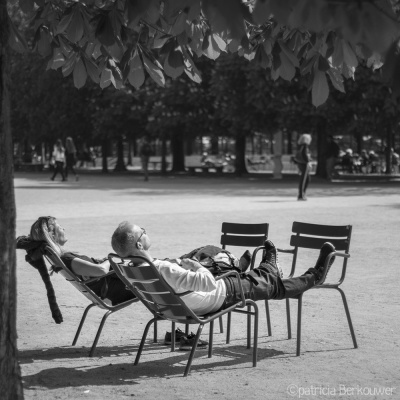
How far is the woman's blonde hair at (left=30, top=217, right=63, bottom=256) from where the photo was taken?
7.32 m

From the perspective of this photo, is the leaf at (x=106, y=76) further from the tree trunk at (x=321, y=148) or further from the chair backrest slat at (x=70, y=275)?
the tree trunk at (x=321, y=148)

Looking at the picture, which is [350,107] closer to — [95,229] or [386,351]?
[95,229]

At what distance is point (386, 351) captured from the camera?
7.36 meters

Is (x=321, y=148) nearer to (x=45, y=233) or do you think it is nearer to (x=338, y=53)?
(x=45, y=233)

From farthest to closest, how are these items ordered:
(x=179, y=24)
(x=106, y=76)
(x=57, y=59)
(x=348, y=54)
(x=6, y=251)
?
(x=106, y=76) → (x=57, y=59) → (x=348, y=54) → (x=179, y=24) → (x=6, y=251)

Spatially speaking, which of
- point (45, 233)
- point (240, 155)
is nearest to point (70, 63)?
point (45, 233)

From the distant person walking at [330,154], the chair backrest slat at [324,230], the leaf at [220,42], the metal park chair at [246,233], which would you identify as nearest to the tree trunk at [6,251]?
the leaf at [220,42]

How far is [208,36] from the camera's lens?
716 cm

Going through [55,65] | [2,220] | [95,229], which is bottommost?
[95,229]

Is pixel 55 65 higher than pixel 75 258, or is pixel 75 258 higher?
pixel 55 65

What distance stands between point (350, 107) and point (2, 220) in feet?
115

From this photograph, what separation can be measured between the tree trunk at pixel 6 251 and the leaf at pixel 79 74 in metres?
2.27

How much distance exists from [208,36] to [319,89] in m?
1.09

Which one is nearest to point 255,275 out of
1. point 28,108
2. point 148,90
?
point 148,90
